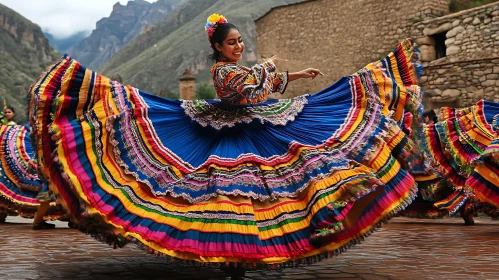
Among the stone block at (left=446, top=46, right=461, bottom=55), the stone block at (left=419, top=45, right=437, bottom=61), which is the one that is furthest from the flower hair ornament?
the stone block at (left=419, top=45, right=437, bottom=61)

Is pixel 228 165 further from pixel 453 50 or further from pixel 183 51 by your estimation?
pixel 183 51

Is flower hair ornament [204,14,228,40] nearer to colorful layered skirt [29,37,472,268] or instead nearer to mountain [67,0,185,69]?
colorful layered skirt [29,37,472,268]

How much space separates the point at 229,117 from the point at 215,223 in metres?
0.96

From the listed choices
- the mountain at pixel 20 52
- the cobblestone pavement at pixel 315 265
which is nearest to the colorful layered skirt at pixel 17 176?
the cobblestone pavement at pixel 315 265

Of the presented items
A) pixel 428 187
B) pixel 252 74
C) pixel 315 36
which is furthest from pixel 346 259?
pixel 315 36

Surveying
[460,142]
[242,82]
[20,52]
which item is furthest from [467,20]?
[20,52]

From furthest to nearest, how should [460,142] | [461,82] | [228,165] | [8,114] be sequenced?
[461,82]
[8,114]
[460,142]
[228,165]

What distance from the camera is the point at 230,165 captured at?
343 cm

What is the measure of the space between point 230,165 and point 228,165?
0.01 metres

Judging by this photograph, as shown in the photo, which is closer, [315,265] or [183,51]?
[315,265]

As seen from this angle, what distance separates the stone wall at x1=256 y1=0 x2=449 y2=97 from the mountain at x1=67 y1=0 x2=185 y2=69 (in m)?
151

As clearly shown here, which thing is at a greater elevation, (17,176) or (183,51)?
(183,51)

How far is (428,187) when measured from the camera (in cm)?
407

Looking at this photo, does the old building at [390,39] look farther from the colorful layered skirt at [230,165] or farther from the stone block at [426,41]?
the colorful layered skirt at [230,165]
